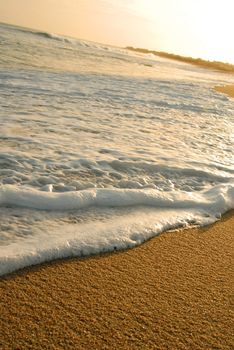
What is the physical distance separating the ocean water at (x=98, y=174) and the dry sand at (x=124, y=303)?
0.14 metres

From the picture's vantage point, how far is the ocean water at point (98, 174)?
2.02 meters

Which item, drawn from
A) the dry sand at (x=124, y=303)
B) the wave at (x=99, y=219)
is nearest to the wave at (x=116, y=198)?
the wave at (x=99, y=219)

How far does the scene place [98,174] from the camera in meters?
2.91

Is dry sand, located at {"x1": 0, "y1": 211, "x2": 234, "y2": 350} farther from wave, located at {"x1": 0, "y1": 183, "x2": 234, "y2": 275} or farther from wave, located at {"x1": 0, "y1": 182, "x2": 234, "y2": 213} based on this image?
wave, located at {"x1": 0, "y1": 182, "x2": 234, "y2": 213}

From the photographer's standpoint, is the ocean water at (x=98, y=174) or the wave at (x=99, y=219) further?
the ocean water at (x=98, y=174)

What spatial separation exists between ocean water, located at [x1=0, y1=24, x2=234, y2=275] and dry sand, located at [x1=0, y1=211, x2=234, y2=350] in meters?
0.14

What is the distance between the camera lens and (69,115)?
4.74 metres

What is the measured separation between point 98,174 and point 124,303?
146cm

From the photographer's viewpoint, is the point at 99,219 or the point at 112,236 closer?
the point at 112,236

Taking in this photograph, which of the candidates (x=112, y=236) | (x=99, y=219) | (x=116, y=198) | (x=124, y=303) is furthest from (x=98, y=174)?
(x=124, y=303)

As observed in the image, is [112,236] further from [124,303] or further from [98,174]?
[98,174]

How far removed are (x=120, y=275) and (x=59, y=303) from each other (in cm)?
35

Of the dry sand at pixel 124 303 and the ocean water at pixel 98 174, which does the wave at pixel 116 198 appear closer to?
the ocean water at pixel 98 174

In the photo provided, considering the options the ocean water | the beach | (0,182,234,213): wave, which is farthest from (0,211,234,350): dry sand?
(0,182,234,213): wave
